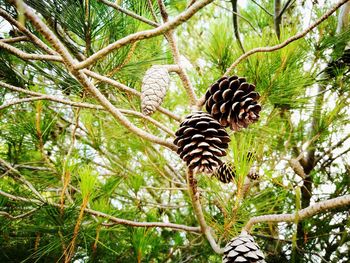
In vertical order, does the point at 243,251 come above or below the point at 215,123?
below

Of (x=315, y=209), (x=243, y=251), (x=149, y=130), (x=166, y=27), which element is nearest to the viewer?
(x=166, y=27)

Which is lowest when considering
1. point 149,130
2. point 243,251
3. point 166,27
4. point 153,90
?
point 243,251

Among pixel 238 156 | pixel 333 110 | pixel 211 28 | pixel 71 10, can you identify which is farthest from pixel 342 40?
pixel 71 10

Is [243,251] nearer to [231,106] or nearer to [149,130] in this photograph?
[231,106]

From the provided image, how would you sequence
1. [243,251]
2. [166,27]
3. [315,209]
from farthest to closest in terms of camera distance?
[243,251] < [315,209] < [166,27]

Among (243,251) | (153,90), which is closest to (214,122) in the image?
(153,90)

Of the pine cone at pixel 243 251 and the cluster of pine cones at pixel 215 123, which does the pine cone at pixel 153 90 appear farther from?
the pine cone at pixel 243 251

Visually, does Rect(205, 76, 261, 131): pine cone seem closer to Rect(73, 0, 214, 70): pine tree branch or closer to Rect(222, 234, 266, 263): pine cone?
Rect(222, 234, 266, 263): pine cone

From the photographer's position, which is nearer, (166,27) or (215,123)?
(166,27)
